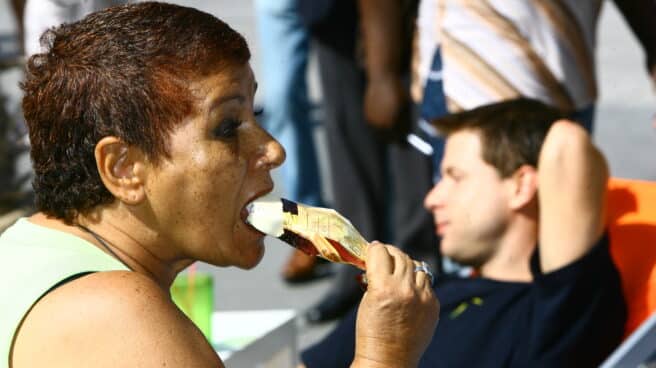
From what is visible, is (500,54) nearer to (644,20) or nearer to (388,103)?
(644,20)

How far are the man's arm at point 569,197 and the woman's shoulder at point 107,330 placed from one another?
1451 mm

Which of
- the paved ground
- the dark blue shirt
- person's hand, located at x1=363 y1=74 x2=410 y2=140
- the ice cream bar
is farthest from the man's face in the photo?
the ice cream bar

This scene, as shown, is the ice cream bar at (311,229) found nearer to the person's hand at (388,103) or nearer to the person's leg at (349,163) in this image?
the person's hand at (388,103)

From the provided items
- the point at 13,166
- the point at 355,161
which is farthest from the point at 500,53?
the point at 13,166

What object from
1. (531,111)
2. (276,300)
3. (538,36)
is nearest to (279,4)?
(276,300)

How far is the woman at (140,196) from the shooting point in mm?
1662

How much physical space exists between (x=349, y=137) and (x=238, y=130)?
3.13 meters

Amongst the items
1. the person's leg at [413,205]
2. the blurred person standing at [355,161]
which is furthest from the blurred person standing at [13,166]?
the person's leg at [413,205]

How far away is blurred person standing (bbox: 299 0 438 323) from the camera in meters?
4.81

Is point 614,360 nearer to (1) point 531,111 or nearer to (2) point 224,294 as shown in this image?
(1) point 531,111

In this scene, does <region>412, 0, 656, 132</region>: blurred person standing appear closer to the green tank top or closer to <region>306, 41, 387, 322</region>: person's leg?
<region>306, 41, 387, 322</region>: person's leg

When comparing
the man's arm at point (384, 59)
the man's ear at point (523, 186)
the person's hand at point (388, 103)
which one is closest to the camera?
the man's ear at point (523, 186)

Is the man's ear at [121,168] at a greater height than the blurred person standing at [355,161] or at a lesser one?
greater

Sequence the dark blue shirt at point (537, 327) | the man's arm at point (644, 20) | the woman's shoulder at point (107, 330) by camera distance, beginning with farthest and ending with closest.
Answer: the man's arm at point (644, 20)
the dark blue shirt at point (537, 327)
the woman's shoulder at point (107, 330)
